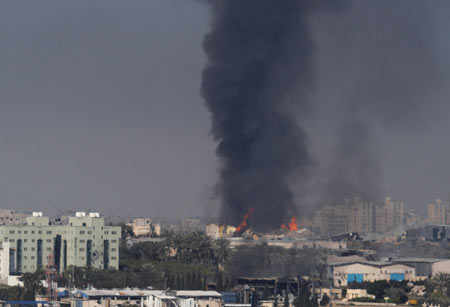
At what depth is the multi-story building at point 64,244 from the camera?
77812mm

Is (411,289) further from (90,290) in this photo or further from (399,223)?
(399,223)

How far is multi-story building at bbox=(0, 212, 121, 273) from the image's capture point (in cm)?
7781

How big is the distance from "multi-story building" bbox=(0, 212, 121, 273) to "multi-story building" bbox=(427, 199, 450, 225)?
49.0 metres

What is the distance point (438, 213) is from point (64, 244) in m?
58.2

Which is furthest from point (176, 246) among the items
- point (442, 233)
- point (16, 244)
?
point (442, 233)

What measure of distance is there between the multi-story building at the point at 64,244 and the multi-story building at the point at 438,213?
4897cm

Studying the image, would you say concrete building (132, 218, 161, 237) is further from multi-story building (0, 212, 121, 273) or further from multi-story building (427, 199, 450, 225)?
multi-story building (0, 212, 121, 273)

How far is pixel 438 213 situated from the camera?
130 m

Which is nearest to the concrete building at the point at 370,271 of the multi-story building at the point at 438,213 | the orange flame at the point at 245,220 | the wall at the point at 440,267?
the wall at the point at 440,267

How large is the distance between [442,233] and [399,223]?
1121 centimetres

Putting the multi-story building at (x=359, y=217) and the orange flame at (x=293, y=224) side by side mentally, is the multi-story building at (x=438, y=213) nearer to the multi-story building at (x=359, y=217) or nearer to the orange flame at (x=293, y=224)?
the multi-story building at (x=359, y=217)

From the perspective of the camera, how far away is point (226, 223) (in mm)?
82750

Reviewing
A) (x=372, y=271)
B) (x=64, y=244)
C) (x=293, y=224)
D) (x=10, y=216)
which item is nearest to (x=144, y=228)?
(x=10, y=216)

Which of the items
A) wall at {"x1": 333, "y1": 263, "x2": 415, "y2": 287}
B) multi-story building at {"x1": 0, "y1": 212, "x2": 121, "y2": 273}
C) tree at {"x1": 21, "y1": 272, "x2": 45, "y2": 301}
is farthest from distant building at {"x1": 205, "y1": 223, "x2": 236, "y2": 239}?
tree at {"x1": 21, "y1": 272, "x2": 45, "y2": 301}
